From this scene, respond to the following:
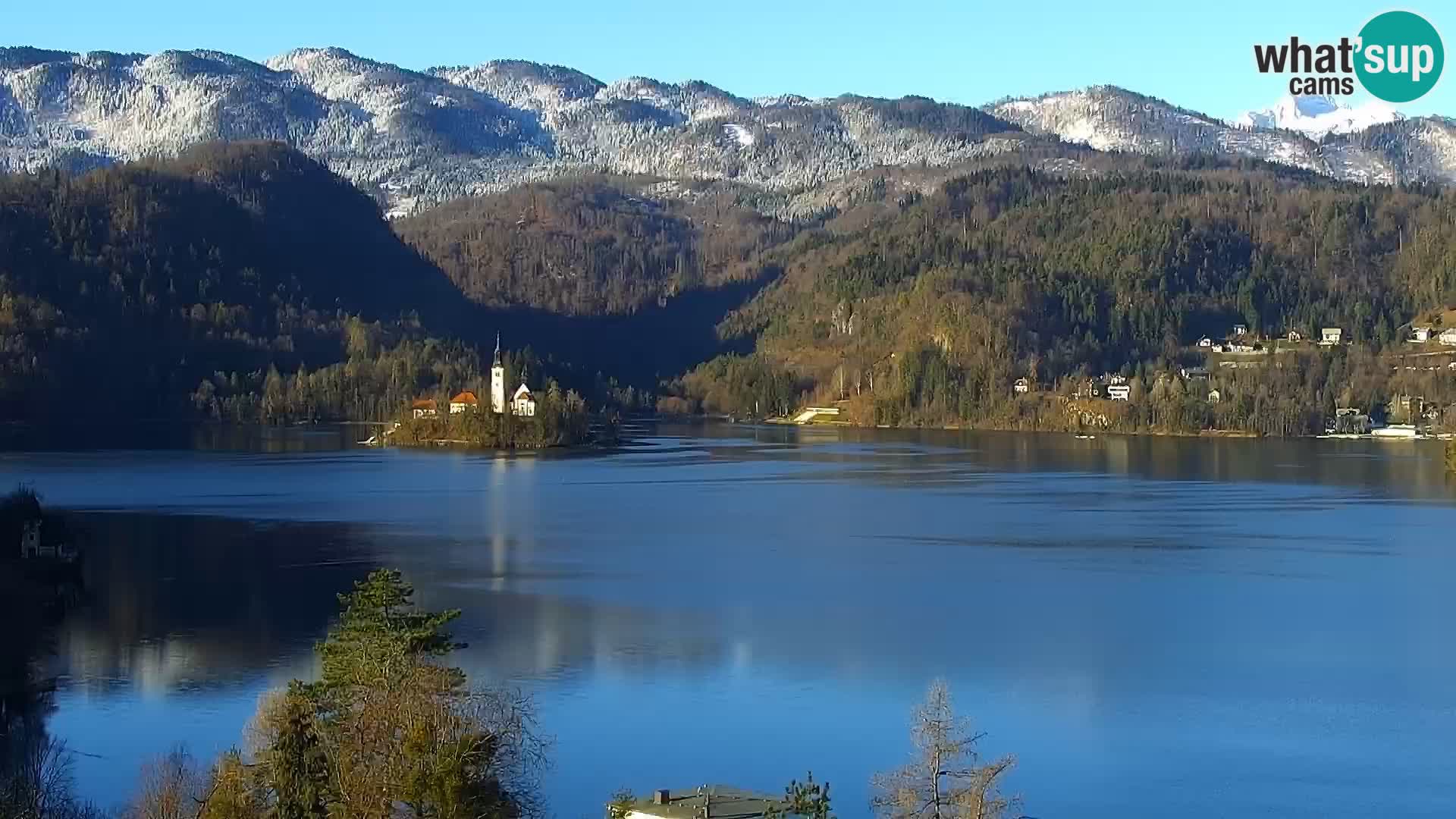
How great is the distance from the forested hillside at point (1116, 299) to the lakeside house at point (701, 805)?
310ft

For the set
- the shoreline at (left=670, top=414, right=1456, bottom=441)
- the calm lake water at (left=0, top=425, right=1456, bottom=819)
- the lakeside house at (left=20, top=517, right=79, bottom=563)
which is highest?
the shoreline at (left=670, top=414, right=1456, bottom=441)

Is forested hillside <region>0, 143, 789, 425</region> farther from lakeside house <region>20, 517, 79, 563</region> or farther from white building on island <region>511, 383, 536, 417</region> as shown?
lakeside house <region>20, 517, 79, 563</region>

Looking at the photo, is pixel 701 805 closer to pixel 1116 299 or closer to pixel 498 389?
pixel 498 389

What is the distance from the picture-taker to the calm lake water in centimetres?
2500

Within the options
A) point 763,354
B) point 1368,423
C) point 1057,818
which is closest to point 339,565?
point 1057,818

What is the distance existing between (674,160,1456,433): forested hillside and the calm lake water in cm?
5369

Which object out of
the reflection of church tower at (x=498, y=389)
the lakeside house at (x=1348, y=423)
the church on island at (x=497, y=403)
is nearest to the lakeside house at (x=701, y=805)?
the church on island at (x=497, y=403)

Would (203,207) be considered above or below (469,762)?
above

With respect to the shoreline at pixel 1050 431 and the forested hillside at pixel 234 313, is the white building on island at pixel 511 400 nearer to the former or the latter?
the forested hillside at pixel 234 313

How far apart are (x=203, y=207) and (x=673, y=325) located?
52.5 meters

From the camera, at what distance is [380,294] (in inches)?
6432

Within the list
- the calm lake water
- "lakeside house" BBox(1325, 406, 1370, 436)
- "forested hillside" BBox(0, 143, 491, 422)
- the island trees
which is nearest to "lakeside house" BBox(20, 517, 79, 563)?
the calm lake water

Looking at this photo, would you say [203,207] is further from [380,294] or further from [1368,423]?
[1368,423]

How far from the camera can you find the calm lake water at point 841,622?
25.0 metres
